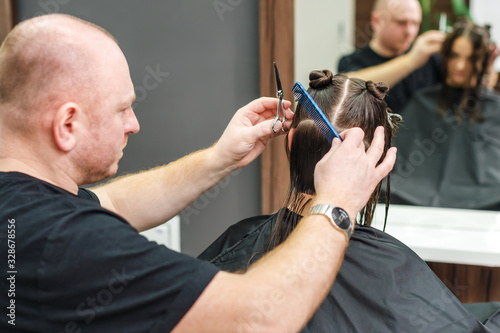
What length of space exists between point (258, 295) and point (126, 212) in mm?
888

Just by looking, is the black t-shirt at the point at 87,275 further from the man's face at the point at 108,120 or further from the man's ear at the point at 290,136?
the man's ear at the point at 290,136

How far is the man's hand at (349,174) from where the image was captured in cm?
108

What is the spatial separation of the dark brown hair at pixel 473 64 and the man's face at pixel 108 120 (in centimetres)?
148

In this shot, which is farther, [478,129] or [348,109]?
[478,129]

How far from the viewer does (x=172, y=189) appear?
169 cm

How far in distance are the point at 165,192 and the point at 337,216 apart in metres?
0.81

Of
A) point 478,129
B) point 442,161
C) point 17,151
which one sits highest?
point 17,151

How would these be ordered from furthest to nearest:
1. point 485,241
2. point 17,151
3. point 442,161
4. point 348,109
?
point 442,161, point 485,241, point 348,109, point 17,151

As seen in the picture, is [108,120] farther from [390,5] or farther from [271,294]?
[390,5]

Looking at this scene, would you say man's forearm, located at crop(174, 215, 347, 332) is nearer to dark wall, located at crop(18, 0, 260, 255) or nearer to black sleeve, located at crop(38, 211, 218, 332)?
black sleeve, located at crop(38, 211, 218, 332)

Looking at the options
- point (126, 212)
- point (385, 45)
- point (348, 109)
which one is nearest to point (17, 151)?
point (126, 212)

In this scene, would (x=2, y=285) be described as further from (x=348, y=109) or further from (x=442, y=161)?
(x=442, y=161)

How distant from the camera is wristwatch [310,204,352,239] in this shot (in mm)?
1054

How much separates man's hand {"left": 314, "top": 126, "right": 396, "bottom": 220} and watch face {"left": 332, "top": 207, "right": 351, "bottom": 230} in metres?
0.01
